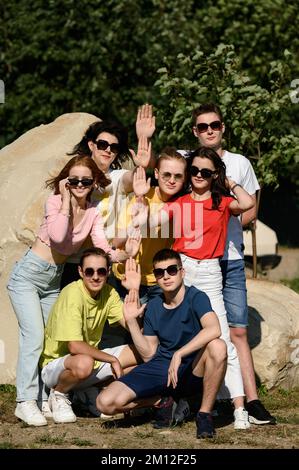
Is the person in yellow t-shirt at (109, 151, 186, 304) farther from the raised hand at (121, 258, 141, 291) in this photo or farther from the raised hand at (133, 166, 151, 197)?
the raised hand at (121, 258, 141, 291)

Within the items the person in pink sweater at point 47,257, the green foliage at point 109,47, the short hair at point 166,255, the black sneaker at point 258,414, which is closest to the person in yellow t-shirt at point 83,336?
the person in pink sweater at point 47,257

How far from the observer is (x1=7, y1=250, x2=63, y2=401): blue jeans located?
24.2ft

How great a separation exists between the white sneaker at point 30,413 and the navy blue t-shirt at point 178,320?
874 mm

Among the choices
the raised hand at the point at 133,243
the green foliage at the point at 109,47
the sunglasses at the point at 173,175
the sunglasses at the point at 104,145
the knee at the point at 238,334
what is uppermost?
the green foliage at the point at 109,47

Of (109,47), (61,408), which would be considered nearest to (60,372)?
(61,408)

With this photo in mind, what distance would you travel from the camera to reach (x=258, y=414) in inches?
288

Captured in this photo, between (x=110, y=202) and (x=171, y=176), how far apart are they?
490 mm

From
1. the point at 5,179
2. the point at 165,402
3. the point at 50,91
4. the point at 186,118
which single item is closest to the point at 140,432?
the point at 165,402

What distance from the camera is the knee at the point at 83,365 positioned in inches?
280

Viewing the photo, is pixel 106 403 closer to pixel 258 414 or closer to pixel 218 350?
pixel 218 350

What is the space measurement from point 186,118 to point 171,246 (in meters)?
3.16

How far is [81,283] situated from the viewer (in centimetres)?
732

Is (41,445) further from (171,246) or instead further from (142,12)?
(142,12)

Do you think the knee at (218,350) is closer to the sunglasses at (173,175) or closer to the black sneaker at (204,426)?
the black sneaker at (204,426)
